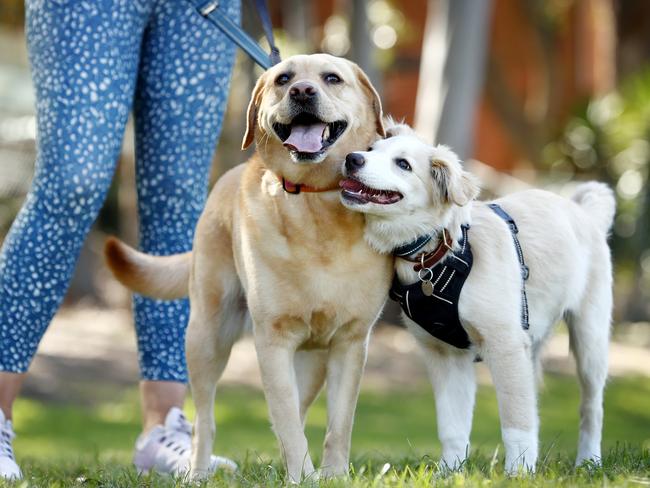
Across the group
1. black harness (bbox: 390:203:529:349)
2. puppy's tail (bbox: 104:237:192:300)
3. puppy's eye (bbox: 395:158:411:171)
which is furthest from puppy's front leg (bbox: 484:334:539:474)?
puppy's tail (bbox: 104:237:192:300)

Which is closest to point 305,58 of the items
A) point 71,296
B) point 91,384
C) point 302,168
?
point 302,168

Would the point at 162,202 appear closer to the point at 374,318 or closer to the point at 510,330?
the point at 374,318

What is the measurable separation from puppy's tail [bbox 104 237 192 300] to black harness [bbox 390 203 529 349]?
85 cm

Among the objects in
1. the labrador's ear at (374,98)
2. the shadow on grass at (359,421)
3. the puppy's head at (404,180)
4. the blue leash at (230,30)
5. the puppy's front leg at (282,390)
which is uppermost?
the blue leash at (230,30)

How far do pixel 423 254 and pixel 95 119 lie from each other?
1239 mm

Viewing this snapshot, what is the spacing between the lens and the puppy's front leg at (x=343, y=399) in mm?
3424

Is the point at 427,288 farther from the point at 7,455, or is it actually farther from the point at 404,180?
the point at 7,455

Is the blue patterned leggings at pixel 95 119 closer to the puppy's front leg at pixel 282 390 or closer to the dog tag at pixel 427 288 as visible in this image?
the puppy's front leg at pixel 282 390

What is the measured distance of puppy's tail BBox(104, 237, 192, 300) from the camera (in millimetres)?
3889

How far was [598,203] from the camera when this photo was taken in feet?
14.1

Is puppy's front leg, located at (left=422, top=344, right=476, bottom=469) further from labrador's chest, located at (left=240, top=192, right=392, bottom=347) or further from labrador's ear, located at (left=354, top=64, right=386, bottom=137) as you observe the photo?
labrador's ear, located at (left=354, top=64, right=386, bottom=137)

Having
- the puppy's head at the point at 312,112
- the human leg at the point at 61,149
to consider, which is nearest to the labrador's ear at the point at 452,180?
the puppy's head at the point at 312,112

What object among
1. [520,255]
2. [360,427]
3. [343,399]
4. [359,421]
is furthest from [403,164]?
[359,421]

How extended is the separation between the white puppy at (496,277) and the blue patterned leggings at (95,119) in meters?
0.79
